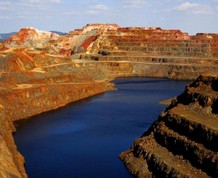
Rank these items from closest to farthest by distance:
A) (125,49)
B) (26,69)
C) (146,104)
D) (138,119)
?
(138,119), (146,104), (26,69), (125,49)

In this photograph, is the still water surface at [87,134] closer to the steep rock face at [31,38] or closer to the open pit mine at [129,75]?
the open pit mine at [129,75]

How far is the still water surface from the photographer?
130ft

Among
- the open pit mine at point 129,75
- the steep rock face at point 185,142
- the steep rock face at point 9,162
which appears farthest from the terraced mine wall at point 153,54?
the steep rock face at point 9,162

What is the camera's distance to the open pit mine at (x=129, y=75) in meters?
35.9

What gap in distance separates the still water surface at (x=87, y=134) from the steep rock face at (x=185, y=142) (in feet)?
8.11

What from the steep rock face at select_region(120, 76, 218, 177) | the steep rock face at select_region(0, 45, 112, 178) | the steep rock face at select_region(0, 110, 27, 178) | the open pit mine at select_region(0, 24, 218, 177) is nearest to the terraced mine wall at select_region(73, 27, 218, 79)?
the open pit mine at select_region(0, 24, 218, 177)

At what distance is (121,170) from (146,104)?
33839 millimetres

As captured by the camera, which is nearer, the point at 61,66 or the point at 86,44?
the point at 61,66

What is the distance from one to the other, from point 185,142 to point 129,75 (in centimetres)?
8261

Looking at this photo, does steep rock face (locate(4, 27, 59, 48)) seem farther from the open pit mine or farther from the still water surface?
the still water surface

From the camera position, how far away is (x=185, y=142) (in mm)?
36281

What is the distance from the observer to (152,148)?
39844mm

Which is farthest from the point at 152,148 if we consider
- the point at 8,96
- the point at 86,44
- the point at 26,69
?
the point at 86,44

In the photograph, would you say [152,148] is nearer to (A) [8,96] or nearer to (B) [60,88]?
(A) [8,96]
